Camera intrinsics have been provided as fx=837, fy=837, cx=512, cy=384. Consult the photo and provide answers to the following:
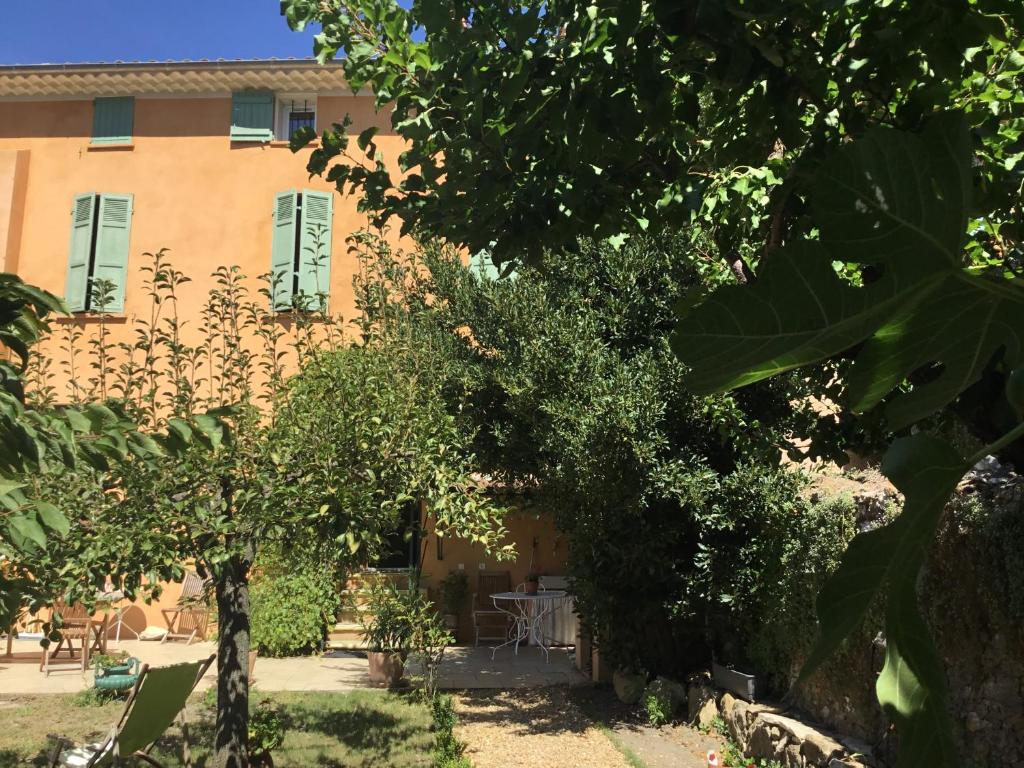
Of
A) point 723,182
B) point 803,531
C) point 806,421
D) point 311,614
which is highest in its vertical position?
point 723,182

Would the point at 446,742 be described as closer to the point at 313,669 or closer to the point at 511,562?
the point at 313,669

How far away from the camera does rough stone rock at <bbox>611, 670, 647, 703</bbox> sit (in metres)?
9.46

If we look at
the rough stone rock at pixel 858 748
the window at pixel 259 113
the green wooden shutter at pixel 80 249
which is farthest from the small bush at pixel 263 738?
the window at pixel 259 113

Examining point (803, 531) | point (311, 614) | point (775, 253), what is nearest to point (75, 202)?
point (311, 614)

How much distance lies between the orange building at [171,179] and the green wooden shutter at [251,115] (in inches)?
0.8

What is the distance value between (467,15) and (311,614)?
10.9m

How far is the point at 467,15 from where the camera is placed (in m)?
2.78

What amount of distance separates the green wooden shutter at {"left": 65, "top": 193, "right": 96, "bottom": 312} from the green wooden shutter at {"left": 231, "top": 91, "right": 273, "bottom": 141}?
244cm

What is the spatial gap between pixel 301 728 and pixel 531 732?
227cm

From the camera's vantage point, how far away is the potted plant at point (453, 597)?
13.0 metres

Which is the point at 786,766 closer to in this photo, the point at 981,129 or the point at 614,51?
the point at 981,129

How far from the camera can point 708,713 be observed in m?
8.23

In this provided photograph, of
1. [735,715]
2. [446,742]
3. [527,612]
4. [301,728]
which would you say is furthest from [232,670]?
[527,612]

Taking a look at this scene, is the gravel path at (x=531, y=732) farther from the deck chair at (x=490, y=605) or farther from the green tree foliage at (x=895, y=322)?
the green tree foliage at (x=895, y=322)
